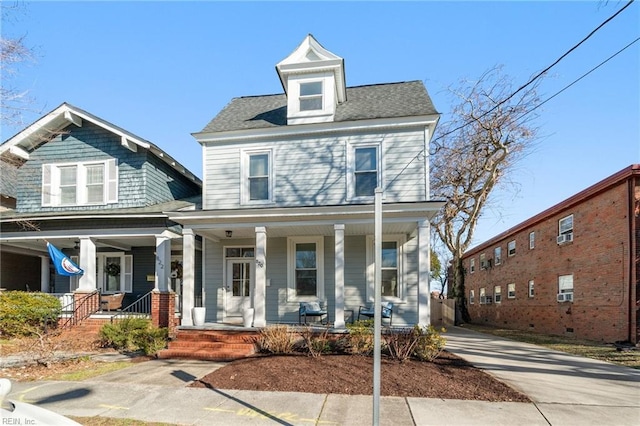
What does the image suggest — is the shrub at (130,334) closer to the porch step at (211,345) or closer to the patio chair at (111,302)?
the porch step at (211,345)

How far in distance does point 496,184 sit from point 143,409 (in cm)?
2071

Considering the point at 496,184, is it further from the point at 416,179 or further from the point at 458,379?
the point at 458,379

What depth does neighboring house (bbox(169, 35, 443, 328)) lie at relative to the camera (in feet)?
38.0

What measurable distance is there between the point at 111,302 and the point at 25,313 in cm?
246

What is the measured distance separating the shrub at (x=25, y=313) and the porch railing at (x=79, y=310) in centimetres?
25

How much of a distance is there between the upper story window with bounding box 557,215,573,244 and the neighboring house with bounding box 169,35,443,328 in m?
7.22

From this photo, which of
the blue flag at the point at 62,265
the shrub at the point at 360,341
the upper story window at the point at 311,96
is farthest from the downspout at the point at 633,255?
the blue flag at the point at 62,265

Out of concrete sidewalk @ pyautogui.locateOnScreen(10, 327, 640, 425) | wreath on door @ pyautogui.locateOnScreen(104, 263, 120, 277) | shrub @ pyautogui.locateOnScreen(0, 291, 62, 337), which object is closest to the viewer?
concrete sidewalk @ pyautogui.locateOnScreen(10, 327, 640, 425)

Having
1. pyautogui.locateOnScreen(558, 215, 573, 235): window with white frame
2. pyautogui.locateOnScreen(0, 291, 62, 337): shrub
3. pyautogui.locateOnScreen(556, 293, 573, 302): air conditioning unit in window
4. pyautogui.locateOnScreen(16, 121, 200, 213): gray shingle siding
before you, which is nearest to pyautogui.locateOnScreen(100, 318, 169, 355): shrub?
pyautogui.locateOnScreen(0, 291, 62, 337): shrub

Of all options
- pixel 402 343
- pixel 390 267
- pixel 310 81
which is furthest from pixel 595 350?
pixel 310 81

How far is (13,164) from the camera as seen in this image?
13.6m

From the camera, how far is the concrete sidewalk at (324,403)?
518 centimetres

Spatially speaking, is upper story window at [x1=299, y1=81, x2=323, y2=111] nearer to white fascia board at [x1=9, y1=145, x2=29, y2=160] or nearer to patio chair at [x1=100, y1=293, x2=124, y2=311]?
patio chair at [x1=100, y1=293, x2=124, y2=311]

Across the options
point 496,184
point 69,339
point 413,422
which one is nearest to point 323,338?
point 413,422
